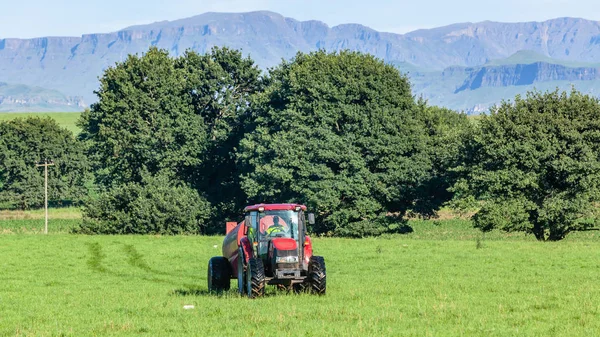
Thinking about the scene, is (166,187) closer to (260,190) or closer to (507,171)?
(260,190)

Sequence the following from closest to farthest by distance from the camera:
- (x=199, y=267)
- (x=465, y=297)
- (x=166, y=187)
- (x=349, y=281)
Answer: (x=465, y=297) < (x=349, y=281) < (x=199, y=267) < (x=166, y=187)

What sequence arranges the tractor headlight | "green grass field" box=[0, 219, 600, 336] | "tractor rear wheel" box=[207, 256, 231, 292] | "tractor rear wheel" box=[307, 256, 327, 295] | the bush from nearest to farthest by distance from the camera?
"green grass field" box=[0, 219, 600, 336], the tractor headlight, "tractor rear wheel" box=[307, 256, 327, 295], "tractor rear wheel" box=[207, 256, 231, 292], the bush

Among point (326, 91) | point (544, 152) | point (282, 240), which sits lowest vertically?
point (282, 240)

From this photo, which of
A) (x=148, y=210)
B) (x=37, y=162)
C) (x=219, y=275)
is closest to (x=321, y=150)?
(x=148, y=210)

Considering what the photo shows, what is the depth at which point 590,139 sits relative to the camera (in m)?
51.6

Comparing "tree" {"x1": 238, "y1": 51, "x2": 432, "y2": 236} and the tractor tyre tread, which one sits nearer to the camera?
the tractor tyre tread

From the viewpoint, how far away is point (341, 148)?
197 ft

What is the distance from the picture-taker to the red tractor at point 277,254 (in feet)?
74.9

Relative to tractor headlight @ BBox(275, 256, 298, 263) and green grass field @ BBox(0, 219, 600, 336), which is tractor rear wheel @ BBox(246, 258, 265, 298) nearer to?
green grass field @ BBox(0, 219, 600, 336)

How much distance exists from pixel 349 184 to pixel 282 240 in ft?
118

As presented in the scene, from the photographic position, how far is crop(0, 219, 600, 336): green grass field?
17.9 meters

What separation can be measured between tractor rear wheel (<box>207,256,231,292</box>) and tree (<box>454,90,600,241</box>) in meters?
27.5

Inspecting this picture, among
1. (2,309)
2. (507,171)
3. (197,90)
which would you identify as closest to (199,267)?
(2,309)

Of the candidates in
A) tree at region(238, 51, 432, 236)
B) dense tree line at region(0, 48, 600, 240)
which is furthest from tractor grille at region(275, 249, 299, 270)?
tree at region(238, 51, 432, 236)
